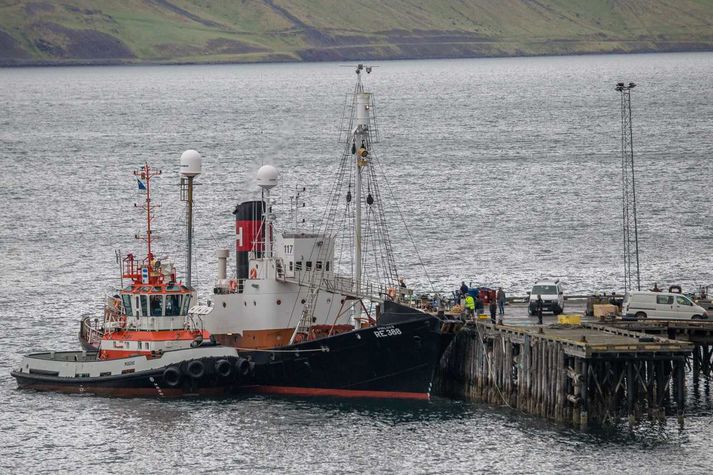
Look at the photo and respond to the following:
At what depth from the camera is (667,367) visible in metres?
65.9

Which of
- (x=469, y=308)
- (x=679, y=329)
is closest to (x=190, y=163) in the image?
(x=469, y=308)

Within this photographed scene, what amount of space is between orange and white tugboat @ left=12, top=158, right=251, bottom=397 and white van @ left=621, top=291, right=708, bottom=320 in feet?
58.5

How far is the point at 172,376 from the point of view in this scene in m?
73.2

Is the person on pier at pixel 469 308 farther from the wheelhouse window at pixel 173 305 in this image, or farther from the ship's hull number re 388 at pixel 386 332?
the wheelhouse window at pixel 173 305

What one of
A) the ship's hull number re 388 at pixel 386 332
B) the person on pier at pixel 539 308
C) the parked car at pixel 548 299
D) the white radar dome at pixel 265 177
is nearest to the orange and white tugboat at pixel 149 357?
the white radar dome at pixel 265 177

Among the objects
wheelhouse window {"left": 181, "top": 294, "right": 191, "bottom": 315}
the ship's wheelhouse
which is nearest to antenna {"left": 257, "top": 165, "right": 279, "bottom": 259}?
wheelhouse window {"left": 181, "top": 294, "right": 191, "bottom": 315}

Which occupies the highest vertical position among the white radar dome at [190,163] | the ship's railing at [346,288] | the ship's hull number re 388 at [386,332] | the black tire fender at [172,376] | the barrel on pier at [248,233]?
the white radar dome at [190,163]

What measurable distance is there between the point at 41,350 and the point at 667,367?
3457 cm

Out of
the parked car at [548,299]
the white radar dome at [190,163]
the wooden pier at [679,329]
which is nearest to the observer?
the wooden pier at [679,329]

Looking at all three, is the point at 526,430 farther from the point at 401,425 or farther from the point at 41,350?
the point at 41,350

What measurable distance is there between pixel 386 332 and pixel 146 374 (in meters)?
11.2

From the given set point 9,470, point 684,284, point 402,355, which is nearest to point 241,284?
point 402,355

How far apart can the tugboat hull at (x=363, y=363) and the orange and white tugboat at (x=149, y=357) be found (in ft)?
5.58

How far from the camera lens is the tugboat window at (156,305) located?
75.1 m
